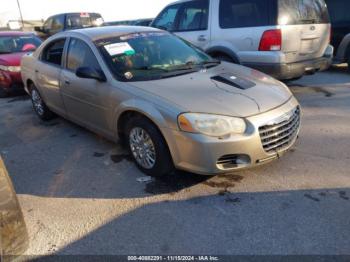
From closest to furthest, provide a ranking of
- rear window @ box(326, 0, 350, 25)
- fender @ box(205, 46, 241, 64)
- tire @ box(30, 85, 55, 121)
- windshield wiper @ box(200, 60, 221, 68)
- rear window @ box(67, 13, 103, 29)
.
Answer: windshield wiper @ box(200, 60, 221, 68)
tire @ box(30, 85, 55, 121)
fender @ box(205, 46, 241, 64)
rear window @ box(326, 0, 350, 25)
rear window @ box(67, 13, 103, 29)

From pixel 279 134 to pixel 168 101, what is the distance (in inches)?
43.8

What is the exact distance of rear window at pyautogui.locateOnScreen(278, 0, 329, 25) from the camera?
5.60 meters

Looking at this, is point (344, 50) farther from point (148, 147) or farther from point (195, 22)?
point (148, 147)

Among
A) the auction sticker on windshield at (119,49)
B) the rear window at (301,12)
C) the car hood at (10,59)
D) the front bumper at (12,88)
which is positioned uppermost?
the rear window at (301,12)

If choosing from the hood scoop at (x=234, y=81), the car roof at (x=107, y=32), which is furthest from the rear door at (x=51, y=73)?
the hood scoop at (x=234, y=81)

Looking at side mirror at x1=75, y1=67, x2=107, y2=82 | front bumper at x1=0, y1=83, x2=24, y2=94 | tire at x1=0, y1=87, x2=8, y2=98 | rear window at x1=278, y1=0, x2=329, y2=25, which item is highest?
rear window at x1=278, y1=0, x2=329, y2=25

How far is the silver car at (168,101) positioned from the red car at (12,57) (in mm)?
3058

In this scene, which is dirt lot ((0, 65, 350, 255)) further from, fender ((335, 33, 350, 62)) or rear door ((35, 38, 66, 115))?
fender ((335, 33, 350, 62))

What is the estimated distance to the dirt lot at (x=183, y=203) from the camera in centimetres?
266

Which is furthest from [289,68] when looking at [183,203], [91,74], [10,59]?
[10,59]

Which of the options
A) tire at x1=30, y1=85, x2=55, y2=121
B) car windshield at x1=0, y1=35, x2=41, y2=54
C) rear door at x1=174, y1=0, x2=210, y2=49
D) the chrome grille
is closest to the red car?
car windshield at x1=0, y1=35, x2=41, y2=54

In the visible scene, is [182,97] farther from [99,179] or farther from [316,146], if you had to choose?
[316,146]

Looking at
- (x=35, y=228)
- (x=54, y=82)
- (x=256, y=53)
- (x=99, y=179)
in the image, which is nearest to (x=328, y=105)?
(x=256, y=53)

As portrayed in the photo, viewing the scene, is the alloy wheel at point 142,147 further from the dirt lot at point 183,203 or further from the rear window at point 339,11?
the rear window at point 339,11
